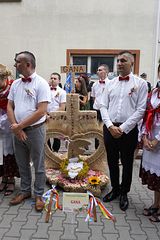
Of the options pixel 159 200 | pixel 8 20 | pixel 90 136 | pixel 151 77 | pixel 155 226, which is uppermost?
pixel 8 20

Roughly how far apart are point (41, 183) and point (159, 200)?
141 cm

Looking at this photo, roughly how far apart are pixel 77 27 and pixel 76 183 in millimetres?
7687

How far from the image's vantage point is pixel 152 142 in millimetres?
3074

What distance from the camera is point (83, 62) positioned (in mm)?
11055

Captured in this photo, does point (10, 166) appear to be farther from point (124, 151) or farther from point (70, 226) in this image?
point (124, 151)

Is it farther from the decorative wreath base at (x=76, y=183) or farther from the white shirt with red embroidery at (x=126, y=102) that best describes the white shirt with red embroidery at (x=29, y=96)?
the decorative wreath base at (x=76, y=183)

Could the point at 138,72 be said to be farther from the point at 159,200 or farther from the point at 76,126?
the point at 159,200

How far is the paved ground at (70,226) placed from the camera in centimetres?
290

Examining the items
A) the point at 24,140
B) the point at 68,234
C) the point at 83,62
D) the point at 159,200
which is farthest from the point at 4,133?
the point at 83,62

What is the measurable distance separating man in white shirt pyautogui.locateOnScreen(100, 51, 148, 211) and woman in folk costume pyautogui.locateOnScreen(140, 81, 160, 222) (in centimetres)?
15

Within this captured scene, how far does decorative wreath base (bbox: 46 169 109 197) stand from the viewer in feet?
12.8

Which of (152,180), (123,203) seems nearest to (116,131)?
(152,180)

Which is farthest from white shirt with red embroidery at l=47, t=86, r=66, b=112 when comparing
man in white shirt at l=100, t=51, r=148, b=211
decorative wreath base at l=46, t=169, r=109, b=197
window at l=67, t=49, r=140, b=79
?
window at l=67, t=49, r=140, b=79

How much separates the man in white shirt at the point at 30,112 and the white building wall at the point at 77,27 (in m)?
7.53
